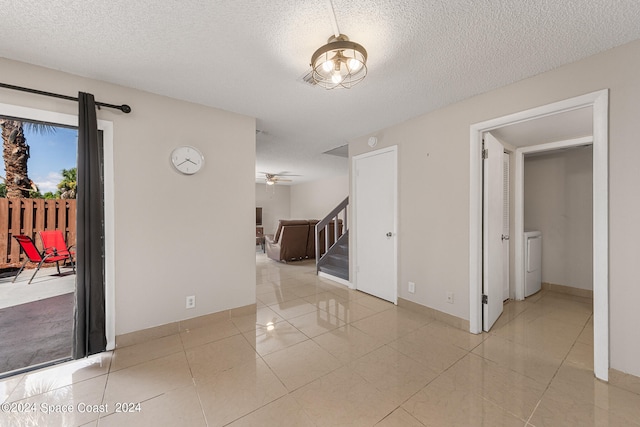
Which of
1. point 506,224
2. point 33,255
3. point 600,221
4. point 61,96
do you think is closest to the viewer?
point 600,221

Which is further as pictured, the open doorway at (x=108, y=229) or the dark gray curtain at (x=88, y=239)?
the open doorway at (x=108, y=229)

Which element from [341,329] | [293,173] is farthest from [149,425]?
[293,173]

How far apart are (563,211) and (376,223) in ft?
9.49

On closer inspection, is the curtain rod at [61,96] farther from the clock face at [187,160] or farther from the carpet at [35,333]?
the carpet at [35,333]

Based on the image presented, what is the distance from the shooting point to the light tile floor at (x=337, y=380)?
1.43 metres

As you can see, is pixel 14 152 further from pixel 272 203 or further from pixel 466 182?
pixel 272 203

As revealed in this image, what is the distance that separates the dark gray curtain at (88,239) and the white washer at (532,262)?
4.98 metres

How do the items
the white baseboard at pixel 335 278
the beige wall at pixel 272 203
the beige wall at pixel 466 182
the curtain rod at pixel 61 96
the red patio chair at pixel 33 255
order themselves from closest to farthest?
the beige wall at pixel 466 182 → the curtain rod at pixel 61 96 → the red patio chair at pixel 33 255 → the white baseboard at pixel 335 278 → the beige wall at pixel 272 203

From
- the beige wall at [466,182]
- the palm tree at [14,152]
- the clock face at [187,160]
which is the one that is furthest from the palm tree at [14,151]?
the beige wall at [466,182]

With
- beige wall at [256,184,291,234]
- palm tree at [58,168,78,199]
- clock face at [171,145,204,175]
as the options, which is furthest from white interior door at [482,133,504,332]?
beige wall at [256,184,291,234]

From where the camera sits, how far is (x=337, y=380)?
1.75 metres

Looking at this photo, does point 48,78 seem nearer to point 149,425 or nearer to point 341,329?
A: point 149,425

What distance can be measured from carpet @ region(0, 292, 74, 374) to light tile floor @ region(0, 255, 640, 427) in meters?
0.29

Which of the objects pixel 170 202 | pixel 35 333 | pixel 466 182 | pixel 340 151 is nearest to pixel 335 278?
pixel 340 151
